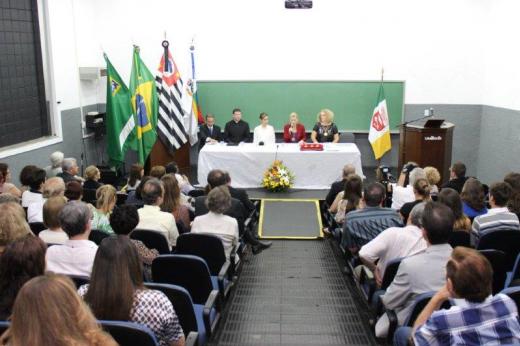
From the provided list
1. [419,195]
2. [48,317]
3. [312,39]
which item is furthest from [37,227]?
[312,39]

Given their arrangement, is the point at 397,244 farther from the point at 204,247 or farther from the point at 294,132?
the point at 294,132

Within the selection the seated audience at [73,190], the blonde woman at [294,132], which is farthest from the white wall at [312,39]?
the seated audience at [73,190]

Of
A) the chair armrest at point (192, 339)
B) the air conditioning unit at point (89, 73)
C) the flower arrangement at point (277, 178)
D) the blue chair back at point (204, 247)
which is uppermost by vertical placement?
the air conditioning unit at point (89, 73)

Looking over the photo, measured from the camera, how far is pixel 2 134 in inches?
285

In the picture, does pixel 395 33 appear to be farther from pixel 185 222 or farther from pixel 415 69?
pixel 185 222

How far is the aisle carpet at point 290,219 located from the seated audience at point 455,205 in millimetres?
2330

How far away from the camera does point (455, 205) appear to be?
3773 millimetres

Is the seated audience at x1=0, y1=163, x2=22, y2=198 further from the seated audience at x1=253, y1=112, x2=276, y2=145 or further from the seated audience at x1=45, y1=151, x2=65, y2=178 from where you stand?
the seated audience at x1=253, y1=112, x2=276, y2=145

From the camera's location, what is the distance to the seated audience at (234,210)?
15.9 ft

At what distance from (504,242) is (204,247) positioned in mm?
2130

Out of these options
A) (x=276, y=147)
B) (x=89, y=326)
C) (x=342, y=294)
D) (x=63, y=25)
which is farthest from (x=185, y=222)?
(x=63, y=25)

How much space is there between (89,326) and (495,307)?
1526 millimetres

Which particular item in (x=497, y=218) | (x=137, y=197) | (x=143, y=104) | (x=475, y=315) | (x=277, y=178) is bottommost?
(x=277, y=178)

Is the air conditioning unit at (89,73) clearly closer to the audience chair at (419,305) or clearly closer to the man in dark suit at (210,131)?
the man in dark suit at (210,131)
